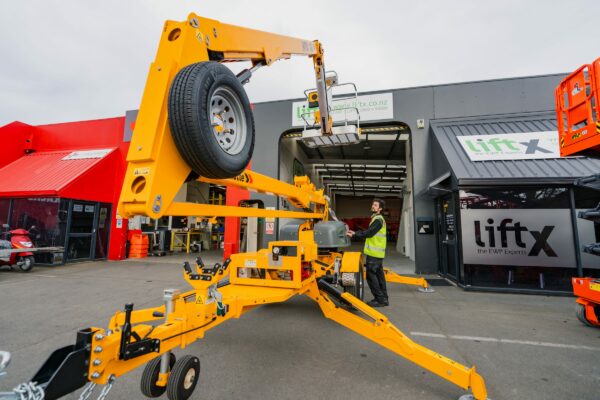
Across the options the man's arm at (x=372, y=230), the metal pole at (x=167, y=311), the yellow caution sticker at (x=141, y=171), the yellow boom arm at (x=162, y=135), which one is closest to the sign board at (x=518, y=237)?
the man's arm at (x=372, y=230)

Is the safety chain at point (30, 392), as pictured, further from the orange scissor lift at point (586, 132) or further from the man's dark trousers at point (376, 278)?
the orange scissor lift at point (586, 132)

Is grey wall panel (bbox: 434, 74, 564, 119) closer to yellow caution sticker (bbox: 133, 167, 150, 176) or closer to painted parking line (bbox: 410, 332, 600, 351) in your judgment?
painted parking line (bbox: 410, 332, 600, 351)

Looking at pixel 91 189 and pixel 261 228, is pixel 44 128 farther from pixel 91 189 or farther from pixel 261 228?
pixel 261 228

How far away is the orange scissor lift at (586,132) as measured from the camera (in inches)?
139

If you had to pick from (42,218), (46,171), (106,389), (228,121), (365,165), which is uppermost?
(365,165)

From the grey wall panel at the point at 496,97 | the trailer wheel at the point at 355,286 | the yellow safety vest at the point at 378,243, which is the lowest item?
the trailer wheel at the point at 355,286

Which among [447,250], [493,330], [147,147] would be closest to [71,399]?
[147,147]

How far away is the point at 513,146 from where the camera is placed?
23.1ft

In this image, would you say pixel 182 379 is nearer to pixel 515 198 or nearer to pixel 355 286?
pixel 355 286

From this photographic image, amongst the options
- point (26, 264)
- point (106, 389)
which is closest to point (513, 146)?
point (106, 389)

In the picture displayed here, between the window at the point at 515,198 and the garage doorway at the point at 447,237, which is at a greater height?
the window at the point at 515,198

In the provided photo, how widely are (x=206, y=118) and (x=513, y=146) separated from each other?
790 centimetres

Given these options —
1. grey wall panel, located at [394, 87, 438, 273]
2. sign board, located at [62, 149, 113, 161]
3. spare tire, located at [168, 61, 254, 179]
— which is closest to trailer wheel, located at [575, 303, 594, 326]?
grey wall panel, located at [394, 87, 438, 273]

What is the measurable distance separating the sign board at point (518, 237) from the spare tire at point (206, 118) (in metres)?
6.04
